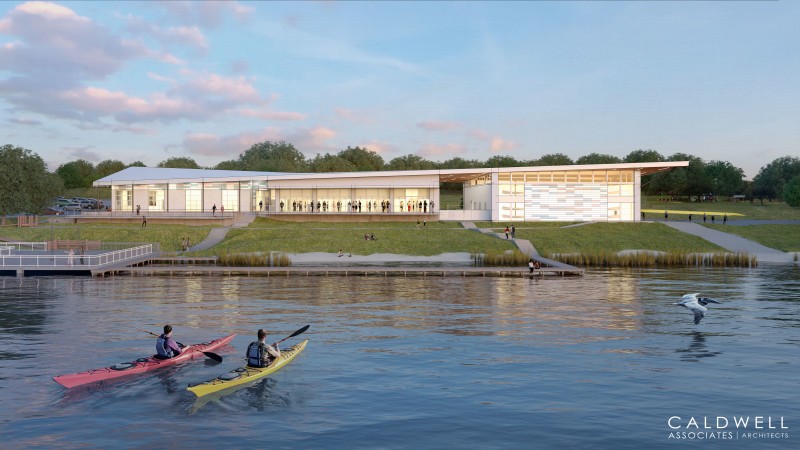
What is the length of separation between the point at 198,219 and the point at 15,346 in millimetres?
59874

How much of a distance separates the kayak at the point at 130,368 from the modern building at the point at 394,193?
64.4 meters

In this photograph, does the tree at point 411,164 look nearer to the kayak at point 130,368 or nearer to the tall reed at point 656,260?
the tall reed at point 656,260

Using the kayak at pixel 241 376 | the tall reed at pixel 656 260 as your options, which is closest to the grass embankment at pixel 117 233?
the tall reed at pixel 656 260

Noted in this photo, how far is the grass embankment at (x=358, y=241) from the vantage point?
6919 cm

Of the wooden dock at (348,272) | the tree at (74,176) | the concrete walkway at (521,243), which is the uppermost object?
the tree at (74,176)

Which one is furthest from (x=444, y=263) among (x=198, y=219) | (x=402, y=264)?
(x=198, y=219)

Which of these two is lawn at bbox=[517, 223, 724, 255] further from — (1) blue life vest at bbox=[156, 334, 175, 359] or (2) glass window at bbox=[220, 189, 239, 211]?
(1) blue life vest at bbox=[156, 334, 175, 359]

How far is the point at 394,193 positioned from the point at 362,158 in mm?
94320

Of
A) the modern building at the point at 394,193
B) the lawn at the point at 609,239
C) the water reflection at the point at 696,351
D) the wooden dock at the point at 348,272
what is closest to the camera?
the water reflection at the point at 696,351

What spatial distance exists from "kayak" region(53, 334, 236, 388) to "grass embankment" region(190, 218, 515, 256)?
4135 cm

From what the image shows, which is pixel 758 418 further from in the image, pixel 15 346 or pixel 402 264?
pixel 402 264

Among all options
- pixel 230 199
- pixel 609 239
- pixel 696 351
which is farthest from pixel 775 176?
pixel 696 351

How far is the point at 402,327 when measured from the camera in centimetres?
3259

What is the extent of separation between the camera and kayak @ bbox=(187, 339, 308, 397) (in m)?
20.9
